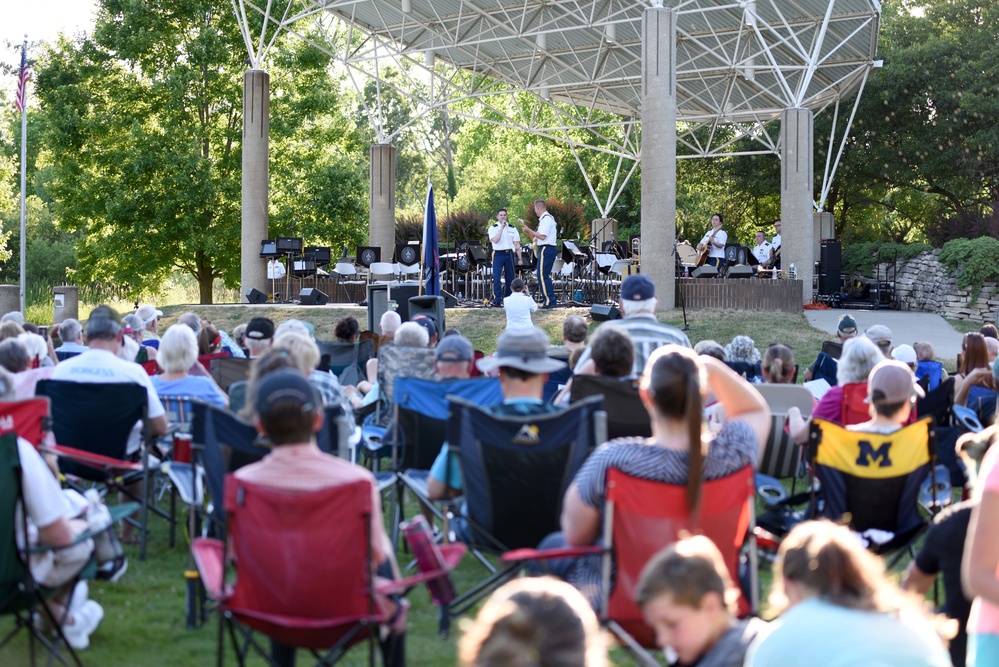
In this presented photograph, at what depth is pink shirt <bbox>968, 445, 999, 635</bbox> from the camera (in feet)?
8.94

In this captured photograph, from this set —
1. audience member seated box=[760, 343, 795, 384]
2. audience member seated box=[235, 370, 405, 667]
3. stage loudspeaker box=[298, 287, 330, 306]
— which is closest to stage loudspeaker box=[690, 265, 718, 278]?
stage loudspeaker box=[298, 287, 330, 306]

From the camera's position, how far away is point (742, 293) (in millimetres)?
18594

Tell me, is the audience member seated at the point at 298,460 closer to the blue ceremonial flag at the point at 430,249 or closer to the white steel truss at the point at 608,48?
the blue ceremonial flag at the point at 430,249

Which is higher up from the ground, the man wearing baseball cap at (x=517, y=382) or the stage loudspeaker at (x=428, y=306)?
the stage loudspeaker at (x=428, y=306)

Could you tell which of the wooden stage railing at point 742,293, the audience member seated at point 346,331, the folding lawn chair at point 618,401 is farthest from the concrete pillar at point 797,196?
the folding lawn chair at point 618,401

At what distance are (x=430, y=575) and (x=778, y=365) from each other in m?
4.18

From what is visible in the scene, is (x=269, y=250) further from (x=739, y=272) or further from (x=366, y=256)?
(x=739, y=272)

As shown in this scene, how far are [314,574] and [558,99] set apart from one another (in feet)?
90.0

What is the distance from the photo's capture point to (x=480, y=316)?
17719mm

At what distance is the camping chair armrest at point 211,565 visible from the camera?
3590 mm

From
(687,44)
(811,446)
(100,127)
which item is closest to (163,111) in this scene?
(100,127)

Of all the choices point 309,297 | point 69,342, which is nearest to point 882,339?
point 69,342

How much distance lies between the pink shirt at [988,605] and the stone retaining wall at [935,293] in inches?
702

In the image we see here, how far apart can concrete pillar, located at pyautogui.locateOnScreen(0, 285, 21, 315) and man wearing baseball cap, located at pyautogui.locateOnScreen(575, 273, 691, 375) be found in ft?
55.3
